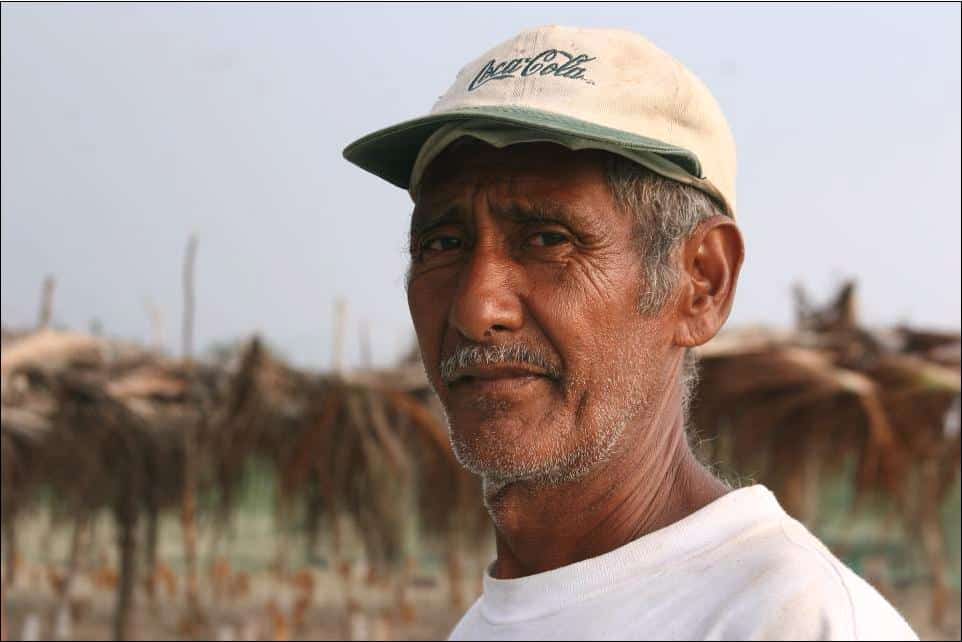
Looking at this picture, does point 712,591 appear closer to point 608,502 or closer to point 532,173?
point 608,502

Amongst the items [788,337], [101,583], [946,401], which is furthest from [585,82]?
[101,583]

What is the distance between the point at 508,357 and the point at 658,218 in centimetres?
31

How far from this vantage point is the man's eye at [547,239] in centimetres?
154

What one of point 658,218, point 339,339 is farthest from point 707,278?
point 339,339

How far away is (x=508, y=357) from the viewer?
4.94 feet

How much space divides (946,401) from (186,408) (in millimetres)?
6252

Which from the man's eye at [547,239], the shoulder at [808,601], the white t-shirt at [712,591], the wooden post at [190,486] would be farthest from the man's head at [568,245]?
the wooden post at [190,486]

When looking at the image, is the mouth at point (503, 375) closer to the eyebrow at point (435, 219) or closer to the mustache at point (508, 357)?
the mustache at point (508, 357)

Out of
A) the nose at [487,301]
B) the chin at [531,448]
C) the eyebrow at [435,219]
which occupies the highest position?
the eyebrow at [435,219]

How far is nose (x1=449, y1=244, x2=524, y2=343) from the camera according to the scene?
150 centimetres

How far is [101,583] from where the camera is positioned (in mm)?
15688

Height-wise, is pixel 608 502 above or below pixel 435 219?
below

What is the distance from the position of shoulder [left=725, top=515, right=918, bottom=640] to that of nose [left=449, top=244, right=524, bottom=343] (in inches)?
17.8

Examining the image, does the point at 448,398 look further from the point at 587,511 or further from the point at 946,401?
the point at 946,401
